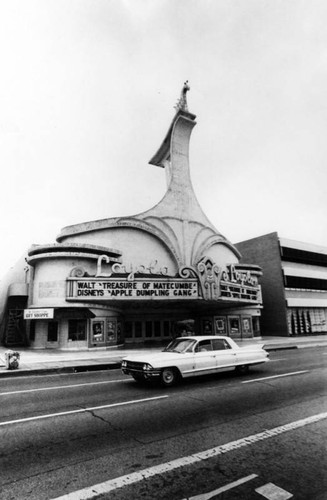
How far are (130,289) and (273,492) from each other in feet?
65.2

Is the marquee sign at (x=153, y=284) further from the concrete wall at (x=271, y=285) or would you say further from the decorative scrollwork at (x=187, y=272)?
the concrete wall at (x=271, y=285)

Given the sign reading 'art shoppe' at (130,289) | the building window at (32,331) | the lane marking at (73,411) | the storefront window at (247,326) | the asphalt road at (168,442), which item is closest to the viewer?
the asphalt road at (168,442)

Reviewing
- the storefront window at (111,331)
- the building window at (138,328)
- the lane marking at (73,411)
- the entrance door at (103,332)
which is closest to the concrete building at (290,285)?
the building window at (138,328)

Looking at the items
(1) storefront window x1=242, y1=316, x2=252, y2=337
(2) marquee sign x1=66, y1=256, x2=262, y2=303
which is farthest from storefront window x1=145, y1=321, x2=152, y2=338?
(1) storefront window x1=242, y1=316, x2=252, y2=337

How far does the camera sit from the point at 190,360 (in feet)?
35.2

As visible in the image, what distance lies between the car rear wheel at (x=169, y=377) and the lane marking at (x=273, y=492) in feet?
20.5

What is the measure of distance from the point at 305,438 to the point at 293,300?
3530cm

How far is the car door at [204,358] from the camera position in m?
10.9

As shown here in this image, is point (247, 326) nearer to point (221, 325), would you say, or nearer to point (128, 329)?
point (221, 325)

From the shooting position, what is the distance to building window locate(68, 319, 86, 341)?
23686 mm

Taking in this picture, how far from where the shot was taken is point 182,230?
1296 inches

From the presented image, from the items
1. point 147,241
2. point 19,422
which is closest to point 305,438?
point 19,422

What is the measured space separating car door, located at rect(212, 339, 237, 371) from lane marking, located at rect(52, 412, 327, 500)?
4.93m

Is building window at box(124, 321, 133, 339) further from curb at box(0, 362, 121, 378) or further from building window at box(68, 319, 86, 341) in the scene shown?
curb at box(0, 362, 121, 378)
